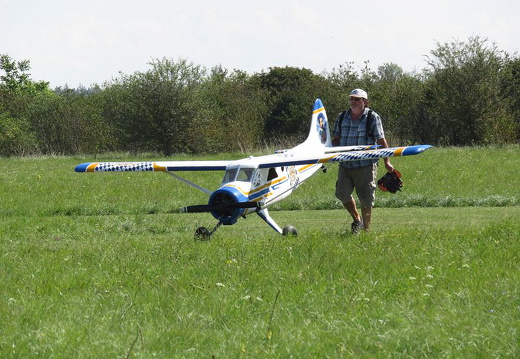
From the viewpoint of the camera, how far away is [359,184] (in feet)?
42.9

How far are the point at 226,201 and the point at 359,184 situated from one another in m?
2.15

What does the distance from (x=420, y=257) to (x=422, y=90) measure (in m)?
42.7

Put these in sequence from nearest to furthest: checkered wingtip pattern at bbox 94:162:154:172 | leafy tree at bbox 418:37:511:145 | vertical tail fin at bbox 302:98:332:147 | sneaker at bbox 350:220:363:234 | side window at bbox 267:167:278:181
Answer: sneaker at bbox 350:220:363:234
side window at bbox 267:167:278:181
checkered wingtip pattern at bbox 94:162:154:172
vertical tail fin at bbox 302:98:332:147
leafy tree at bbox 418:37:511:145

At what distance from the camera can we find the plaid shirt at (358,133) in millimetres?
12961

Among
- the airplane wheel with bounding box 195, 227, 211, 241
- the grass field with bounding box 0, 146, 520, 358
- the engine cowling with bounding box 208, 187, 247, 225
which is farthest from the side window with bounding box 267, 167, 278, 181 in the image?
the airplane wheel with bounding box 195, 227, 211, 241

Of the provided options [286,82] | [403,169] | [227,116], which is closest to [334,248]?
[403,169]

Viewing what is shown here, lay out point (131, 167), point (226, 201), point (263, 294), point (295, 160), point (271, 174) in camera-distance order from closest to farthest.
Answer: point (263, 294) → point (226, 201) → point (295, 160) → point (271, 174) → point (131, 167)

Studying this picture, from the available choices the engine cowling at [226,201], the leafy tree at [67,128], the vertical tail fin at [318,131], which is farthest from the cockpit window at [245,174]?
the leafy tree at [67,128]

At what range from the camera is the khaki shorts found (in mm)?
12922

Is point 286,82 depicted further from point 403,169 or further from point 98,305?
point 98,305

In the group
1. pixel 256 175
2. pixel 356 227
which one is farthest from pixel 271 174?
pixel 356 227

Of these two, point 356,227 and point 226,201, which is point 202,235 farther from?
point 356,227

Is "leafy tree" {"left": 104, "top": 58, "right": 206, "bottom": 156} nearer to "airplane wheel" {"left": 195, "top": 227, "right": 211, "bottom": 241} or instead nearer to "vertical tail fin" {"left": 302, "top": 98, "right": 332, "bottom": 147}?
"vertical tail fin" {"left": 302, "top": 98, "right": 332, "bottom": 147}

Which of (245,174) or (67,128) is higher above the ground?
(67,128)
